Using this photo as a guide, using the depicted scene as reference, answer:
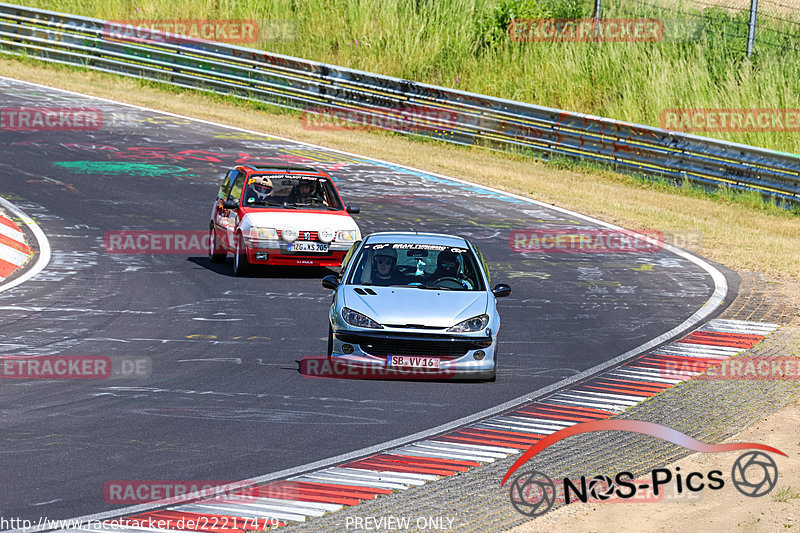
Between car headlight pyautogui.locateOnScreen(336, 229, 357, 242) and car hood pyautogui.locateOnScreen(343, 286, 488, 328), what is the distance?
16.0ft

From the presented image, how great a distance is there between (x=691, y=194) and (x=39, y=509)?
66.8 feet

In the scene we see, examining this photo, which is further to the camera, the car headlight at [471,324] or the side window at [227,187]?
the side window at [227,187]

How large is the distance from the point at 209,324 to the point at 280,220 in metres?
3.50

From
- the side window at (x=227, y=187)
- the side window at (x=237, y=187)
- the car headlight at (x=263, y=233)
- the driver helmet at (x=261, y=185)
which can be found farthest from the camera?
the side window at (x=227, y=187)

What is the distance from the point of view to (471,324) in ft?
37.6

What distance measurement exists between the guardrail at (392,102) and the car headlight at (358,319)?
50.3ft

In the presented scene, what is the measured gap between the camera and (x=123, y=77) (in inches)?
1298

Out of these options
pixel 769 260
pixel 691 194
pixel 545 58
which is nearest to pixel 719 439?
pixel 769 260

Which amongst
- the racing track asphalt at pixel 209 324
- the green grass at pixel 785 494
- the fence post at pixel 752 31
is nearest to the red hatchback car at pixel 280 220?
the racing track asphalt at pixel 209 324

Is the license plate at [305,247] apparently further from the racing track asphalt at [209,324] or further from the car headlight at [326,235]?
the racing track asphalt at [209,324]

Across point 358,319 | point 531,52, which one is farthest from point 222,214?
point 531,52

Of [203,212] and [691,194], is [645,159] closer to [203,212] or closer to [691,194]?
[691,194]

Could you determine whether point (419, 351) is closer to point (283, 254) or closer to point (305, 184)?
point (283, 254)

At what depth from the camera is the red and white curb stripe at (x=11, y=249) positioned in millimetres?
16562
